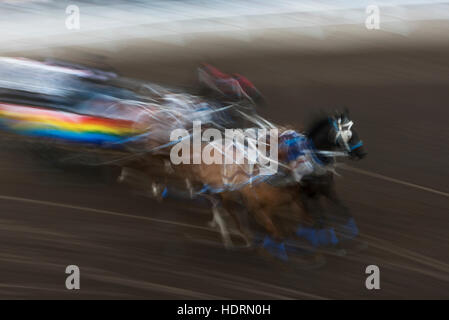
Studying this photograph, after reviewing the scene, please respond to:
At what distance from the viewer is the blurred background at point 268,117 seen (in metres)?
3.58

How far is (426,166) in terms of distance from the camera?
4660mm

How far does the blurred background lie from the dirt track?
0.01m

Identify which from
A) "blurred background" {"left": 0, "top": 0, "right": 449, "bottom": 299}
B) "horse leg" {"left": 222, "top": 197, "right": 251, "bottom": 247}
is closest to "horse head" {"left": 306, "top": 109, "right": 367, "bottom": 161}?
"horse leg" {"left": 222, "top": 197, "right": 251, "bottom": 247}

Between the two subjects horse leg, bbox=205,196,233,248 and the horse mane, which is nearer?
the horse mane

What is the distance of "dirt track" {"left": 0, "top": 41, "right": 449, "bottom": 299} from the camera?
3529 mm

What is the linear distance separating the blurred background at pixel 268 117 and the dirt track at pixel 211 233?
0.01 metres

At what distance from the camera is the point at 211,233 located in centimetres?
386

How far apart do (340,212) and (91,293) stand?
6.20 feet

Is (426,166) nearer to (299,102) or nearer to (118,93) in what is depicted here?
(299,102)

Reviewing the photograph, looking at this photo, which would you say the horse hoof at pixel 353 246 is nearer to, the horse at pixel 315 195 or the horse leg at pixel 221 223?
the horse at pixel 315 195
